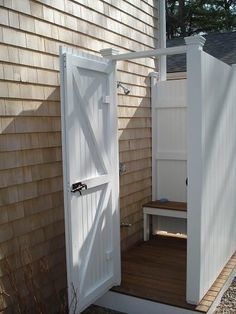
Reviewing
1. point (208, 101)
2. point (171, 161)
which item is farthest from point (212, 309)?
point (171, 161)

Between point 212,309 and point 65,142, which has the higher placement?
point 65,142

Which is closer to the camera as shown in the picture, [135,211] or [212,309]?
[212,309]

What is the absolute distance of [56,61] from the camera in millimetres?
3096

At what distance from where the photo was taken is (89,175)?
2.98 metres

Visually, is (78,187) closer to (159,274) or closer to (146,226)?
(159,274)

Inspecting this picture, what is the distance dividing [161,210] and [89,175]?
73.8 inches

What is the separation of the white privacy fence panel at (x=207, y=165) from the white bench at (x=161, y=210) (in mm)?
660

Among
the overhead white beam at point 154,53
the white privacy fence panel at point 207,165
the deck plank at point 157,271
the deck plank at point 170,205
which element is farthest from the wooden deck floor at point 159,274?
the overhead white beam at point 154,53

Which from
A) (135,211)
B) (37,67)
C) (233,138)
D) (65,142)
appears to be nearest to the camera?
(65,142)

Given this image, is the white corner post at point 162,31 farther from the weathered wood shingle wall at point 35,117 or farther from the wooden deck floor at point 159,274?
the wooden deck floor at point 159,274

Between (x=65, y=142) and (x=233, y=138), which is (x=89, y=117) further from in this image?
(x=233, y=138)

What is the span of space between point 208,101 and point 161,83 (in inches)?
69.9

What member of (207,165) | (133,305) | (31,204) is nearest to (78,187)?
(31,204)

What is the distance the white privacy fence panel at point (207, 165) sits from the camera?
2984mm
